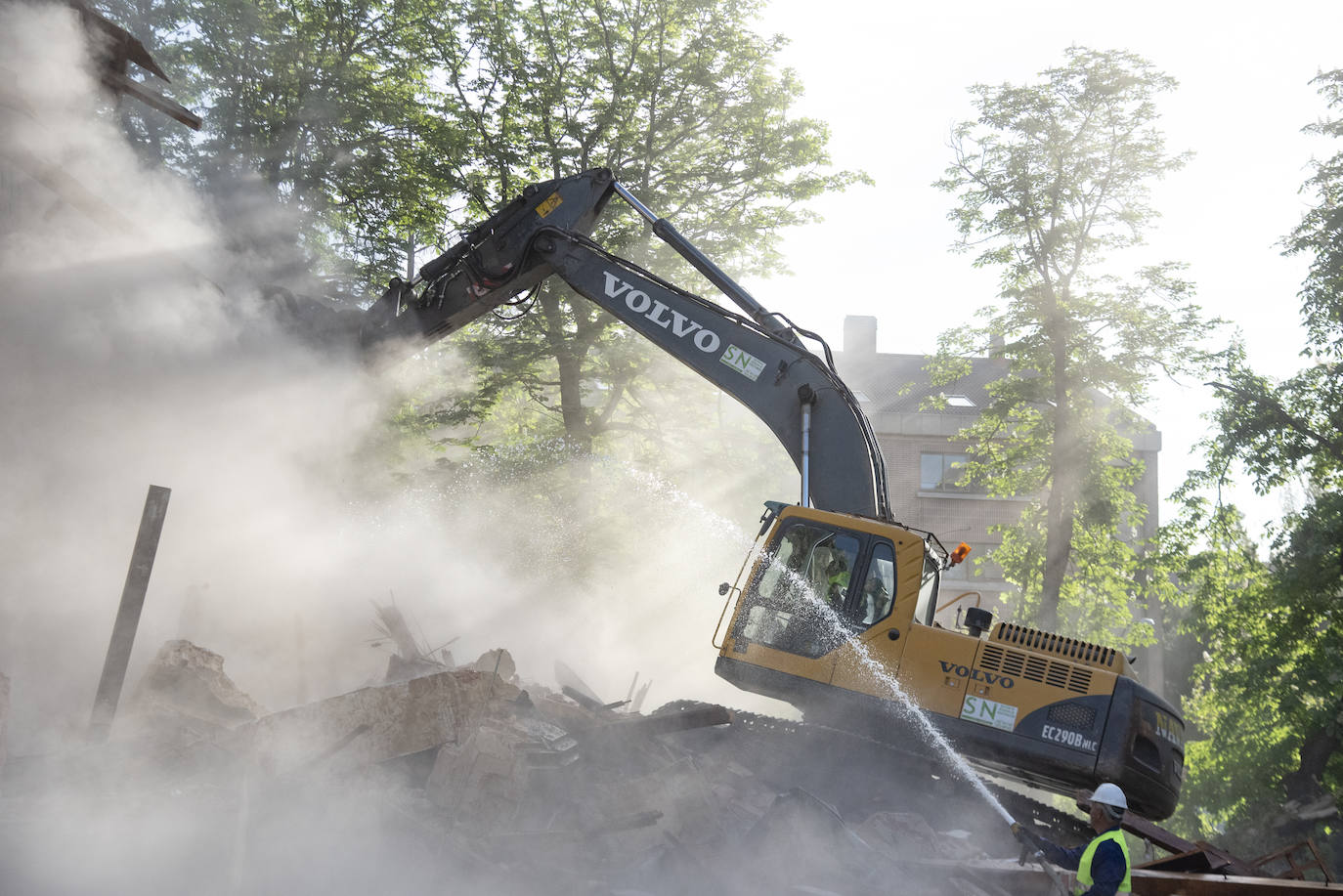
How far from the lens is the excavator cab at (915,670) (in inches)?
309

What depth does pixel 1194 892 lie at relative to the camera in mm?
6824

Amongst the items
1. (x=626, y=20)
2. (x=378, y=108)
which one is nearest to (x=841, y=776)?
(x=626, y=20)

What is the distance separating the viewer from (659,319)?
31.8 ft

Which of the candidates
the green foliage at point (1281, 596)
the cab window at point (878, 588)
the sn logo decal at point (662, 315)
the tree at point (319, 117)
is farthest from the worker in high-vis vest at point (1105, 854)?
the tree at point (319, 117)

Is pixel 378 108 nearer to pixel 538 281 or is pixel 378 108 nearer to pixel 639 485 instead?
pixel 639 485

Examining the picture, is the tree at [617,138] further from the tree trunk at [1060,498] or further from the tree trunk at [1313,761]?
the tree trunk at [1313,761]

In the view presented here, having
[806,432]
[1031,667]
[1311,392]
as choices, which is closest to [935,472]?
[1311,392]

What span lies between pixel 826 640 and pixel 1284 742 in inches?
432

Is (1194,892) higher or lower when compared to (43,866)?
higher

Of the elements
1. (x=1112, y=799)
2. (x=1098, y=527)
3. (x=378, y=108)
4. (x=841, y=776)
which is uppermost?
(x=378, y=108)

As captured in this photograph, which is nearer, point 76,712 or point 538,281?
point 76,712

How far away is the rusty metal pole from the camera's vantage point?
7.81 meters

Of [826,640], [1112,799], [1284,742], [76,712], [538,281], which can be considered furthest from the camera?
[1284,742]

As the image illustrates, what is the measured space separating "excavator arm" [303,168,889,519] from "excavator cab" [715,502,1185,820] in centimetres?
68
